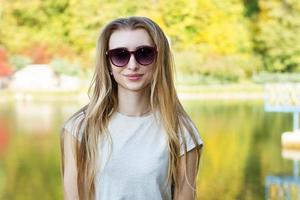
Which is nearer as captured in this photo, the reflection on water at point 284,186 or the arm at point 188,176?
the arm at point 188,176

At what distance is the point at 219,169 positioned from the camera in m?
5.21

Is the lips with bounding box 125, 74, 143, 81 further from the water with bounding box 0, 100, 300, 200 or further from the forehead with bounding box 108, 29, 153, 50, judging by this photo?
the water with bounding box 0, 100, 300, 200

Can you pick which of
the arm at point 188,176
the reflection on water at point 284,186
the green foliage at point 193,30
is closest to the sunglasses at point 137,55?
the arm at point 188,176

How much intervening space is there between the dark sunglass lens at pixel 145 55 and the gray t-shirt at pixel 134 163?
2.7 inches

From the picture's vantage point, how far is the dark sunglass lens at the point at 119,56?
2.48 ft

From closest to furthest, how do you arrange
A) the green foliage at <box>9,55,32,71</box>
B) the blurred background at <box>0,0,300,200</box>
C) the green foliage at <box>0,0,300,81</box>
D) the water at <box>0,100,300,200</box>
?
the water at <box>0,100,300,200</box>
the blurred background at <box>0,0,300,200</box>
the green foliage at <box>9,55,32,71</box>
the green foliage at <box>0,0,300,81</box>

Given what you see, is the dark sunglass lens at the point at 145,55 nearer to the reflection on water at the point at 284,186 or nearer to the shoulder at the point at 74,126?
the shoulder at the point at 74,126

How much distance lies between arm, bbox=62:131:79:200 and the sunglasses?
10 cm

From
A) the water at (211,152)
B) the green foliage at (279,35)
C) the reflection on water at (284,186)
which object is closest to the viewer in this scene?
the reflection on water at (284,186)

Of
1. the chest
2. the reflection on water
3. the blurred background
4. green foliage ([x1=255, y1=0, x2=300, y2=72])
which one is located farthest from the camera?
green foliage ([x1=255, y1=0, x2=300, y2=72])

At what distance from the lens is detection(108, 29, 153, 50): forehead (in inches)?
29.9

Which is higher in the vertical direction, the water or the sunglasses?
the sunglasses

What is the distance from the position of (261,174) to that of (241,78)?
7566mm

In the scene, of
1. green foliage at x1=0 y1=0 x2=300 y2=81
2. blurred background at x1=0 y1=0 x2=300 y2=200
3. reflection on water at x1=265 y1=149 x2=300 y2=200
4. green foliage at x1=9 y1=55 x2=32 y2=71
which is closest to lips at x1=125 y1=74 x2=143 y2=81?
reflection on water at x1=265 y1=149 x2=300 y2=200
